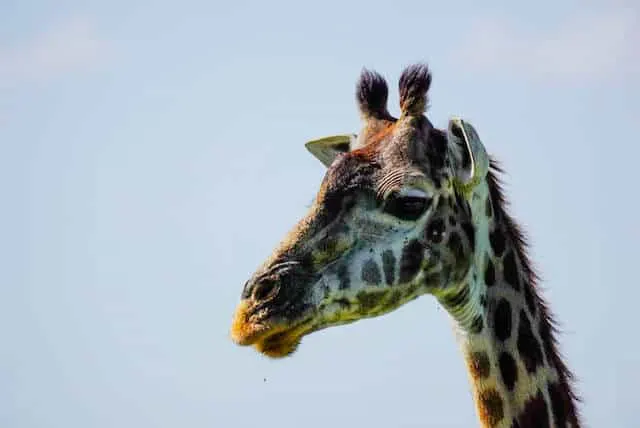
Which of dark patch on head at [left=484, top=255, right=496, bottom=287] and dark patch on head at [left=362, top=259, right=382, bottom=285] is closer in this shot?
dark patch on head at [left=362, top=259, right=382, bottom=285]

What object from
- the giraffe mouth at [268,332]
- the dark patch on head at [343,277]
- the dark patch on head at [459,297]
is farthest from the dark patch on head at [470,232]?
the giraffe mouth at [268,332]

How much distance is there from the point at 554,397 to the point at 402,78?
2606 millimetres

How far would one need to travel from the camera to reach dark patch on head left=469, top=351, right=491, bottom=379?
11.6 metres

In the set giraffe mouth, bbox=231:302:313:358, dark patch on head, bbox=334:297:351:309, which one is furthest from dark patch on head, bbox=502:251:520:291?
giraffe mouth, bbox=231:302:313:358

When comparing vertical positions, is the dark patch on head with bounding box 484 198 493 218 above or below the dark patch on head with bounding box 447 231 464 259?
above

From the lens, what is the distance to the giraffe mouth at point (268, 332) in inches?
431

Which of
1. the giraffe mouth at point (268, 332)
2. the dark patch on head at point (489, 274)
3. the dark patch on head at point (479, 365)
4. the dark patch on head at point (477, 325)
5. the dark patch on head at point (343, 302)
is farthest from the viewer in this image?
the dark patch on head at point (489, 274)

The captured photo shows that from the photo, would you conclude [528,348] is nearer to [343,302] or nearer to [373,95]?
[343,302]

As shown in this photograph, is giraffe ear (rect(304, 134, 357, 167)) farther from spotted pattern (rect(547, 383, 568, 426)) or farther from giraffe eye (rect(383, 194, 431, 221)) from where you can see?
spotted pattern (rect(547, 383, 568, 426))

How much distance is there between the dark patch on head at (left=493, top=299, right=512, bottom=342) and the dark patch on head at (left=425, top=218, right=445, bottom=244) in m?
Answer: 0.62

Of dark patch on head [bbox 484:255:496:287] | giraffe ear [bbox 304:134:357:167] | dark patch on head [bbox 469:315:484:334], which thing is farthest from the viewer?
giraffe ear [bbox 304:134:357:167]

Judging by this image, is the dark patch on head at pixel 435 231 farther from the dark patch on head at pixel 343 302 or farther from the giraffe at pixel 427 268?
the dark patch on head at pixel 343 302

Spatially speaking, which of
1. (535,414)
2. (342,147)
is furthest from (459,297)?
(342,147)

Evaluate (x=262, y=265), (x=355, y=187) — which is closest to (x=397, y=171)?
(x=355, y=187)
